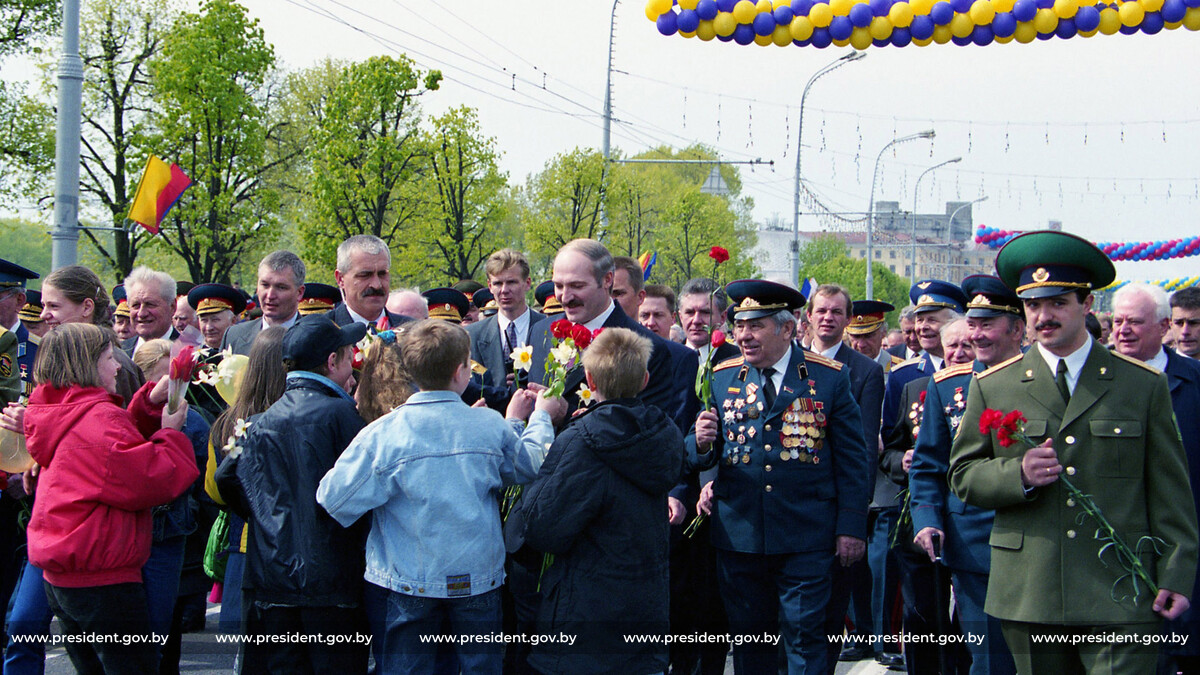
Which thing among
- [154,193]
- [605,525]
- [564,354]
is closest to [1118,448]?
[605,525]

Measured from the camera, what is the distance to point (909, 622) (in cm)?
567

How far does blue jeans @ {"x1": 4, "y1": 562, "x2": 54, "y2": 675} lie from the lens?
4617 mm

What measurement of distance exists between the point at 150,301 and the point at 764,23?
4975mm

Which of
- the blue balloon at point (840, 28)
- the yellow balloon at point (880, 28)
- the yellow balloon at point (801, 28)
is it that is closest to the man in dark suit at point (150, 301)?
the yellow balloon at point (801, 28)

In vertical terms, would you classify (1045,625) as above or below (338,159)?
below

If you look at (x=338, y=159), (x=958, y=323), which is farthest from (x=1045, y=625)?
(x=338, y=159)

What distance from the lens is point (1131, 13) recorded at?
755cm

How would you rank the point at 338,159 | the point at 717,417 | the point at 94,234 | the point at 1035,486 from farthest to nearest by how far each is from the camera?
1. the point at 94,234
2. the point at 338,159
3. the point at 717,417
4. the point at 1035,486

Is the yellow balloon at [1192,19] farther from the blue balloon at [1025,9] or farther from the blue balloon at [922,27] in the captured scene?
the blue balloon at [922,27]

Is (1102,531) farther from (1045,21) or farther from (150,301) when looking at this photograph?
(150,301)

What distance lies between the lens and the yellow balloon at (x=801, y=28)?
8109mm

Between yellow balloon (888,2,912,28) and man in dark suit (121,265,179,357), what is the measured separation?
5.61 metres

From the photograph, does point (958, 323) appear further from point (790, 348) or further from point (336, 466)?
point (336, 466)

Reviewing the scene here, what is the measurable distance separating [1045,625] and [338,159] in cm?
2272
